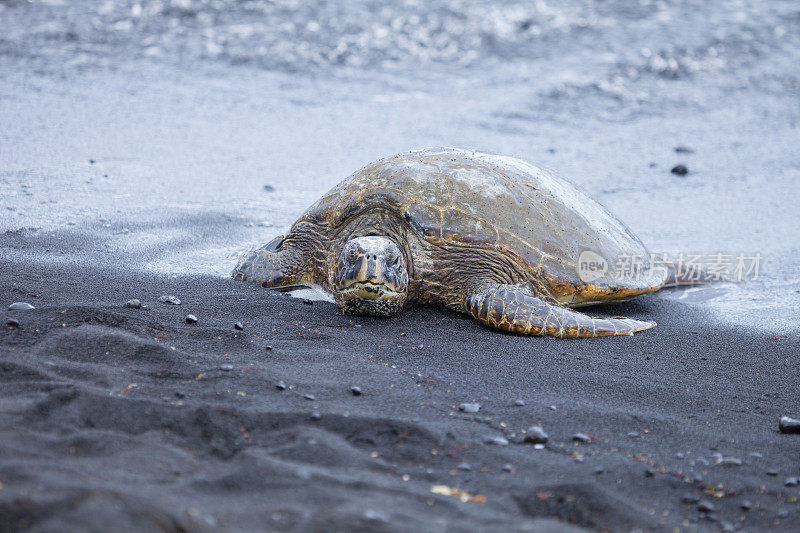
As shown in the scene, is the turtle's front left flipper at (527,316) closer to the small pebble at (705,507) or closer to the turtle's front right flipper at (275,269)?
the turtle's front right flipper at (275,269)

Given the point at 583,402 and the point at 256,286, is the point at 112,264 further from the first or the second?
the point at 583,402

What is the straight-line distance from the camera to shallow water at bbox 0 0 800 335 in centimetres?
536

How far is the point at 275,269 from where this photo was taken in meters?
4.32

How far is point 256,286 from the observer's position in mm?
4270

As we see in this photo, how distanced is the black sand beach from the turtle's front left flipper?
0.09m

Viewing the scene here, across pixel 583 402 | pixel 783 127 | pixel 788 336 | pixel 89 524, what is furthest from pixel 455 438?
pixel 783 127

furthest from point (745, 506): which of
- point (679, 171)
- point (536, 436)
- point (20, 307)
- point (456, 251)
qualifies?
point (679, 171)

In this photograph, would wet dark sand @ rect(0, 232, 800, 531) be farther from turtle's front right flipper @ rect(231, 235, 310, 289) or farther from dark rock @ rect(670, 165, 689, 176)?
dark rock @ rect(670, 165, 689, 176)

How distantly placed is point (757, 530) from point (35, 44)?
33.9ft

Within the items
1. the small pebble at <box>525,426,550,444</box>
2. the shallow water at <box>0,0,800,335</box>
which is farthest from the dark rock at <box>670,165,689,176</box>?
the small pebble at <box>525,426,550,444</box>

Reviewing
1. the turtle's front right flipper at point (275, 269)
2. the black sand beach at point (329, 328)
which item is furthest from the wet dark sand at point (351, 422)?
the turtle's front right flipper at point (275, 269)

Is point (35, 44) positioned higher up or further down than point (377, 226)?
higher up

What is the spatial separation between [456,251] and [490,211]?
32 cm

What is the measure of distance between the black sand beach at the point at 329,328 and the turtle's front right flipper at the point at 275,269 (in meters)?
0.14
